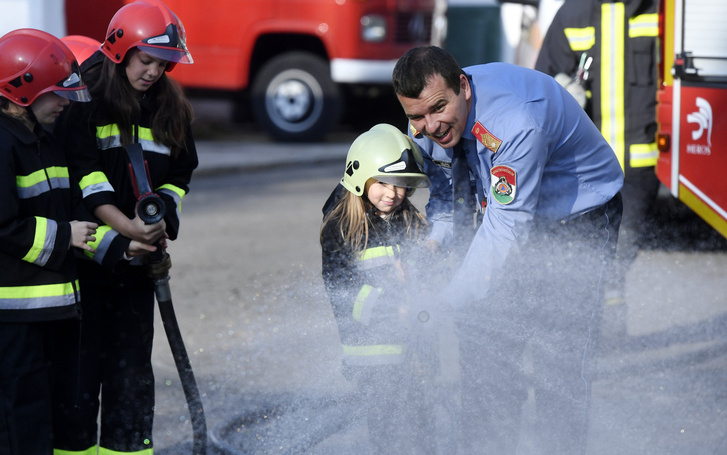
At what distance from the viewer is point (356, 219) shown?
10.5ft

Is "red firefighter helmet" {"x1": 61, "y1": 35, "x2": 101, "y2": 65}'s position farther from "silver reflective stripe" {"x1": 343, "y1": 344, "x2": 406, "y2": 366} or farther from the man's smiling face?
"silver reflective stripe" {"x1": 343, "y1": 344, "x2": 406, "y2": 366}

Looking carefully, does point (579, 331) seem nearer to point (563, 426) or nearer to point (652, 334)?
point (563, 426)

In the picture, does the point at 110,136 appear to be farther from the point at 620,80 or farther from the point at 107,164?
the point at 620,80

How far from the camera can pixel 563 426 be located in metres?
3.28

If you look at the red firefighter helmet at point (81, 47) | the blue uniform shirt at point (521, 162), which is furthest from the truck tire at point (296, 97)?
the blue uniform shirt at point (521, 162)

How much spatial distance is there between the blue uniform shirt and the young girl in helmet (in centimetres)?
28

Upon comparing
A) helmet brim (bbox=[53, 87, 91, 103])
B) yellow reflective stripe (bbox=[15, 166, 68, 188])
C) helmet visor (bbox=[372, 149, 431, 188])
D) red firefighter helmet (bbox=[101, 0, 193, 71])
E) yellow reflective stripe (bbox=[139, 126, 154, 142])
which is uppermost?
red firefighter helmet (bbox=[101, 0, 193, 71])

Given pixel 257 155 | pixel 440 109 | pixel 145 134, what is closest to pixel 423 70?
pixel 440 109

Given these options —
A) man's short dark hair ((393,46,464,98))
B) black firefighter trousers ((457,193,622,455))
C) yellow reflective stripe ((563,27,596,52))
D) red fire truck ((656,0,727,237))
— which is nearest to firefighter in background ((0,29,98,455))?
man's short dark hair ((393,46,464,98))

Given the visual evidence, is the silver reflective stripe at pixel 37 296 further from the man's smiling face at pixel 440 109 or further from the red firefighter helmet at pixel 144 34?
the man's smiling face at pixel 440 109

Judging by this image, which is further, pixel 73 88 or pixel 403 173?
pixel 403 173

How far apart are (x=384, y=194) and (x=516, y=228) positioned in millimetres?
515

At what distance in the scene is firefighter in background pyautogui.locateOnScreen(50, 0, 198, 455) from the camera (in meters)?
3.10

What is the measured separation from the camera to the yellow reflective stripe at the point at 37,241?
2.85 metres
